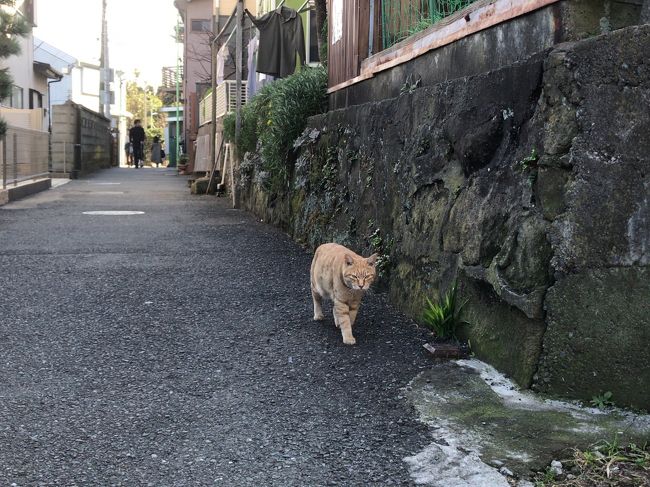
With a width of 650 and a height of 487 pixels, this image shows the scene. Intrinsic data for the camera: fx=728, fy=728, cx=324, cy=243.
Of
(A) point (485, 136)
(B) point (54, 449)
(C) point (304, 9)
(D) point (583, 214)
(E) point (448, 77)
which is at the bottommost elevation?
(B) point (54, 449)

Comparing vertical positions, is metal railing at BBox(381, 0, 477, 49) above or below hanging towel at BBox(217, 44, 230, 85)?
below

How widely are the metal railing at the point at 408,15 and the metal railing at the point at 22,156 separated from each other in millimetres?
9163

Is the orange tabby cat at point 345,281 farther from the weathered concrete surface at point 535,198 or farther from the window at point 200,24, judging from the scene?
the window at point 200,24

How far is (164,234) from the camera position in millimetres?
9883

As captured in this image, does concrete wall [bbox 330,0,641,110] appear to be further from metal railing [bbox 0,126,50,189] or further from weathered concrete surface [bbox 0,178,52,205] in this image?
metal railing [bbox 0,126,50,189]

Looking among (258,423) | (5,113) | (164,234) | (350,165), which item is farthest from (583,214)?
(5,113)

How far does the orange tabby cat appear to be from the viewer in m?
4.68

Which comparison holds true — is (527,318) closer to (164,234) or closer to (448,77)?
(448,77)

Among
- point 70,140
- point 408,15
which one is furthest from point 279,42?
point 70,140

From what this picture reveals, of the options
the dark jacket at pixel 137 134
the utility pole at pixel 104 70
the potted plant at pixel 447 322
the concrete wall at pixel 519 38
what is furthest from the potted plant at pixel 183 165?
the potted plant at pixel 447 322

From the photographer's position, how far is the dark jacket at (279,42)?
1374cm

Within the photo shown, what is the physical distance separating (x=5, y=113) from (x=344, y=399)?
69.4 feet

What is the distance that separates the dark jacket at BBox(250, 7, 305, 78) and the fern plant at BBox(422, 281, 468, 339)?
32.6 ft

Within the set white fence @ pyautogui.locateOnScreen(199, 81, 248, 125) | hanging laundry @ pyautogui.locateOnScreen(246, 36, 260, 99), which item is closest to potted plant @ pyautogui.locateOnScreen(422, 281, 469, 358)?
hanging laundry @ pyautogui.locateOnScreen(246, 36, 260, 99)
